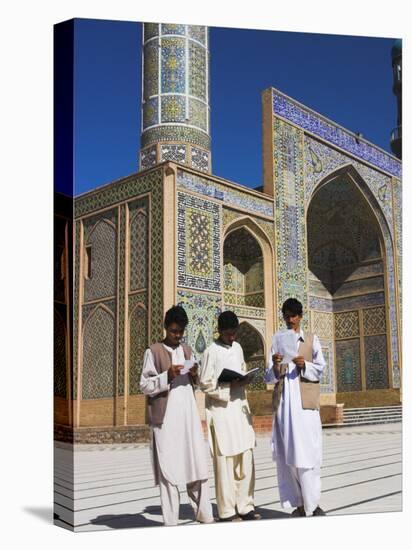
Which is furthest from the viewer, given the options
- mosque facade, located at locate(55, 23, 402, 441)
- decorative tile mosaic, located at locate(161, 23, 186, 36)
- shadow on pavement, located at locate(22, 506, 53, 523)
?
decorative tile mosaic, located at locate(161, 23, 186, 36)

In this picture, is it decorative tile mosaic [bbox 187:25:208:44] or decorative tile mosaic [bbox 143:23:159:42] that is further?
decorative tile mosaic [bbox 187:25:208:44]

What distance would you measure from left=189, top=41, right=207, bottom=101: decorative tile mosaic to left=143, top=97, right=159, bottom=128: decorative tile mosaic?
33 centimetres

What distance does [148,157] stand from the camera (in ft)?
19.6

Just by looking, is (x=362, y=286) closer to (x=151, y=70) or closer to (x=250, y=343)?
(x=250, y=343)

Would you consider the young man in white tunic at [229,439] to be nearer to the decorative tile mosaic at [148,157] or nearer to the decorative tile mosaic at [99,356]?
the decorative tile mosaic at [99,356]

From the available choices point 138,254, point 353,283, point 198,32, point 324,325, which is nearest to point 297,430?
point 138,254

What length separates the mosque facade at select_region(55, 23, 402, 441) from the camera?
516 centimetres

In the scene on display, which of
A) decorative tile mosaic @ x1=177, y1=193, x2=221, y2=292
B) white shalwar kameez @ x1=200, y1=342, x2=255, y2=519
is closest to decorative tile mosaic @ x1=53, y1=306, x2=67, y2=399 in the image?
white shalwar kameez @ x1=200, y1=342, x2=255, y2=519

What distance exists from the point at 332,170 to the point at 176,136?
6.64 feet

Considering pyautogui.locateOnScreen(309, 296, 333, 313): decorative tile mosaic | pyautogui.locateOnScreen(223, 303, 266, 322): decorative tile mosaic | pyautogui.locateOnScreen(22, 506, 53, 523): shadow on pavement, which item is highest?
pyautogui.locateOnScreen(309, 296, 333, 313): decorative tile mosaic

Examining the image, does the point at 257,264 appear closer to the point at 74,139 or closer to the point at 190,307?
the point at 190,307

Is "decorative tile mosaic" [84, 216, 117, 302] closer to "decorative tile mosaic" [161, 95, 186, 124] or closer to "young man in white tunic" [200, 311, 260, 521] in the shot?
"young man in white tunic" [200, 311, 260, 521]

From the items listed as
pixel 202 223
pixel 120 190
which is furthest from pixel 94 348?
pixel 202 223

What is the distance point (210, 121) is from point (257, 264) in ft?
4.92
